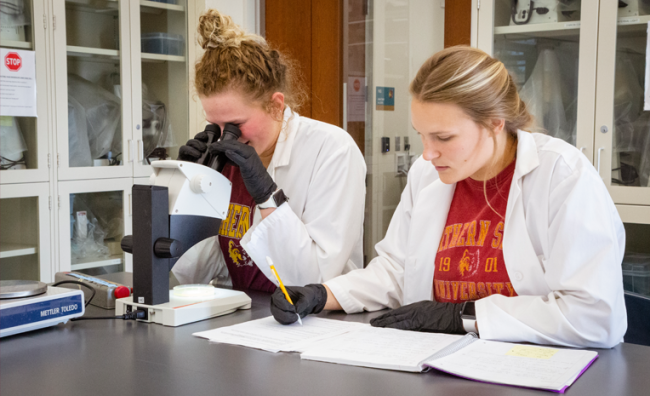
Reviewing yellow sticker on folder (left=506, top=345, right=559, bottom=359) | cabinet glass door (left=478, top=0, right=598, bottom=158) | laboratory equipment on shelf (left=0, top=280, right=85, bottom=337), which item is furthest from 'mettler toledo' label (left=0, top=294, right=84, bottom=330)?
cabinet glass door (left=478, top=0, right=598, bottom=158)

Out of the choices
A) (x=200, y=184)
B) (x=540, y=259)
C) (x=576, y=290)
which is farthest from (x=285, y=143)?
(x=576, y=290)

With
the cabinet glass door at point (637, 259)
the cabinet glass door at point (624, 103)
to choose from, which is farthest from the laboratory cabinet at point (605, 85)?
the cabinet glass door at point (637, 259)

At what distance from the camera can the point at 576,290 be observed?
46.6 inches

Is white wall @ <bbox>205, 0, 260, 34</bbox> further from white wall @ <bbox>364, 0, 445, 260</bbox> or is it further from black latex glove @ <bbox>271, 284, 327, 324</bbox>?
black latex glove @ <bbox>271, 284, 327, 324</bbox>

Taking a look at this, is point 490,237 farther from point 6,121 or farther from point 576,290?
point 6,121

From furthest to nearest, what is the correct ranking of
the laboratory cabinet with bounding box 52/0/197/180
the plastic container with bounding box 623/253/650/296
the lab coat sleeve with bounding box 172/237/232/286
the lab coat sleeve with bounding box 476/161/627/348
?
1. the laboratory cabinet with bounding box 52/0/197/180
2. the plastic container with bounding box 623/253/650/296
3. the lab coat sleeve with bounding box 172/237/232/286
4. the lab coat sleeve with bounding box 476/161/627/348

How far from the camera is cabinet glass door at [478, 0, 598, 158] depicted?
240cm

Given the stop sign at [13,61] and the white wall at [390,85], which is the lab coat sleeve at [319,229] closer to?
the white wall at [390,85]

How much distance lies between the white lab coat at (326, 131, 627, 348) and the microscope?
32 cm

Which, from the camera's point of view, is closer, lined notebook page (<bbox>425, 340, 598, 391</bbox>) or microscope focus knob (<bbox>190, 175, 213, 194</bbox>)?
lined notebook page (<bbox>425, 340, 598, 391</bbox>)

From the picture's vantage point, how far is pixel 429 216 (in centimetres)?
151

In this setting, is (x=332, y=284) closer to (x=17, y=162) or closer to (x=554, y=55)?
(x=554, y=55)

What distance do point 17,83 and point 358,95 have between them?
1540 mm

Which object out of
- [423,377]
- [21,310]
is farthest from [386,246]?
[21,310]
